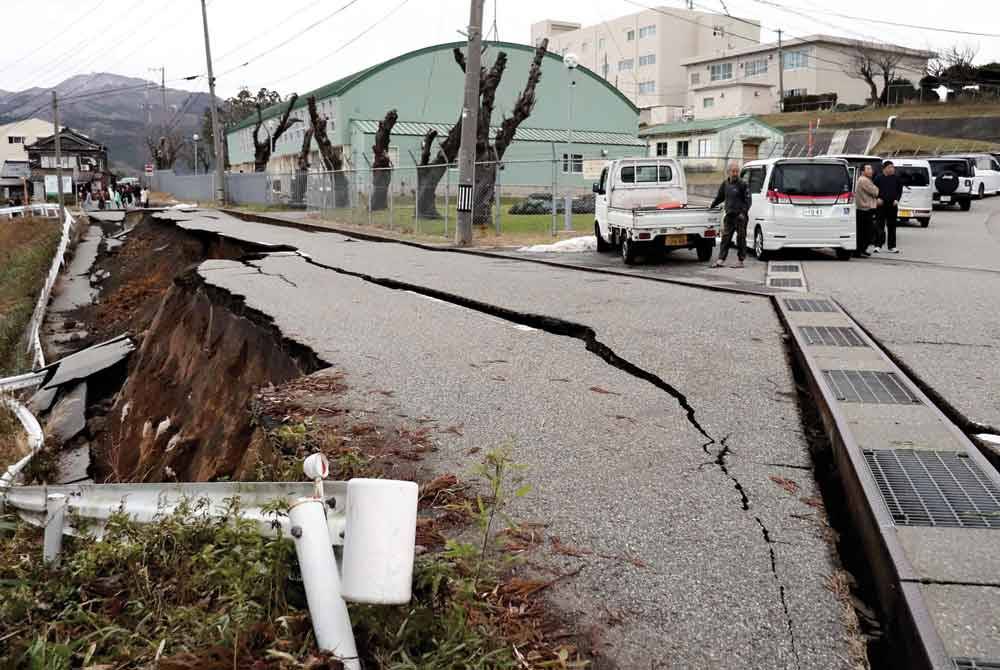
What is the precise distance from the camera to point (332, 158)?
143 feet

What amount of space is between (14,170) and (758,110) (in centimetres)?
7495

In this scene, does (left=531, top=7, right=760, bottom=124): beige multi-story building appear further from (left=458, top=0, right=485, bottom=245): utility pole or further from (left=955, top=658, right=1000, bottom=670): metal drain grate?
(left=955, top=658, right=1000, bottom=670): metal drain grate

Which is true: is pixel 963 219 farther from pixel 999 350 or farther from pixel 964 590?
pixel 964 590

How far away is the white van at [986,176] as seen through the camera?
116 feet

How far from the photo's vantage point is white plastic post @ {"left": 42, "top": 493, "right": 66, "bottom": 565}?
12.0 ft

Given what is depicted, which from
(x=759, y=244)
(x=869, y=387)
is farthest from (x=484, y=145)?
(x=869, y=387)

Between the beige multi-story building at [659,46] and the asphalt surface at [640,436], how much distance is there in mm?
74615

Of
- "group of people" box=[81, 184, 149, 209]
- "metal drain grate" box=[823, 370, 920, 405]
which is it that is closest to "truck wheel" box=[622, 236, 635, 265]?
"metal drain grate" box=[823, 370, 920, 405]

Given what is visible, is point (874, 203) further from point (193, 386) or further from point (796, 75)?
point (796, 75)

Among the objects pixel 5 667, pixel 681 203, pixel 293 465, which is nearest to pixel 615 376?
pixel 293 465

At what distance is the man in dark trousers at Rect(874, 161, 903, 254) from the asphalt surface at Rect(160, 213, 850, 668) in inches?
300

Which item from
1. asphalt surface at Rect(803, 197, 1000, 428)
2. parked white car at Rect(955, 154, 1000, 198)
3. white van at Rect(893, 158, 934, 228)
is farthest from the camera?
parked white car at Rect(955, 154, 1000, 198)

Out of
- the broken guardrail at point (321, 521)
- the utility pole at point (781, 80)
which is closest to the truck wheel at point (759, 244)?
the broken guardrail at point (321, 521)

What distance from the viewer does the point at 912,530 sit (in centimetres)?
363
